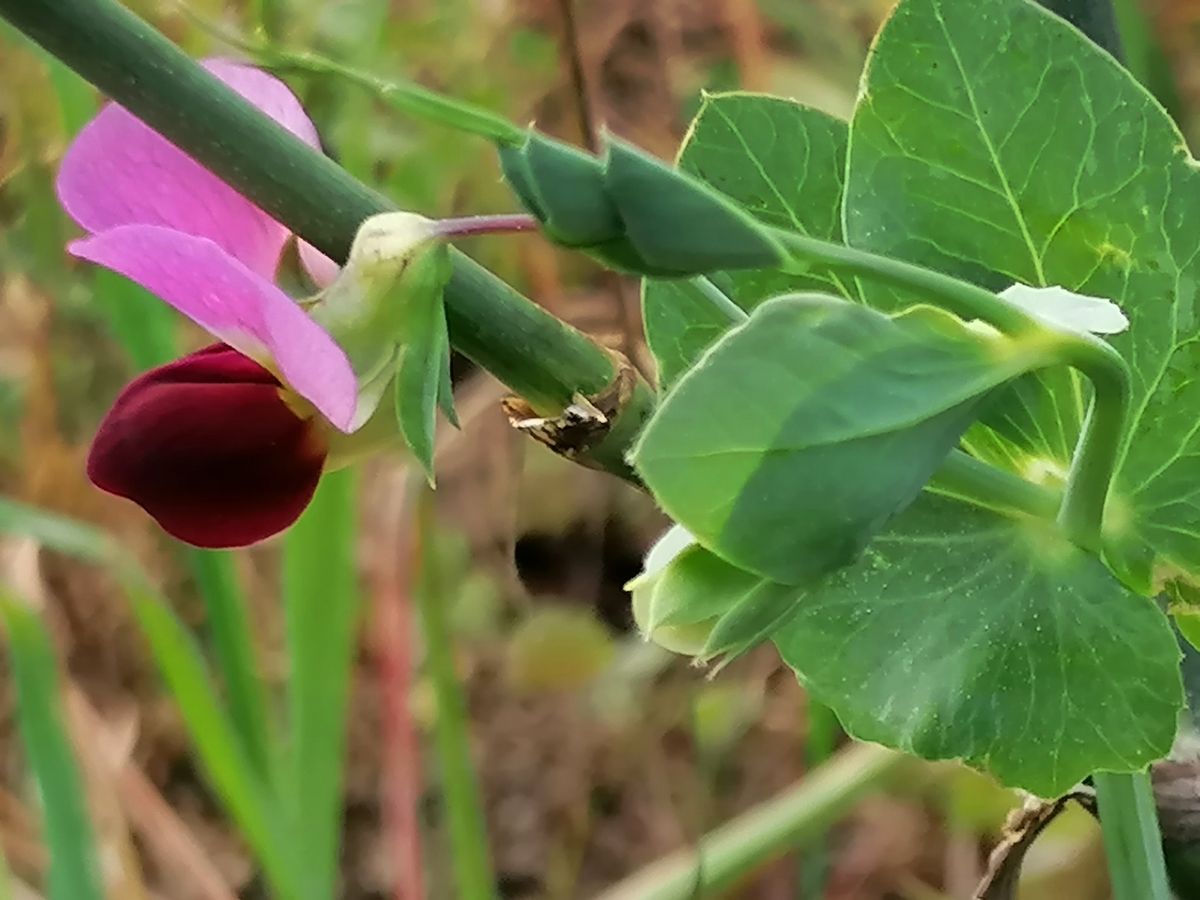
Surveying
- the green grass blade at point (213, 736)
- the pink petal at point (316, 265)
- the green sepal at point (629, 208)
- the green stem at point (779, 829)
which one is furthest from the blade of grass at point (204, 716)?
the green sepal at point (629, 208)

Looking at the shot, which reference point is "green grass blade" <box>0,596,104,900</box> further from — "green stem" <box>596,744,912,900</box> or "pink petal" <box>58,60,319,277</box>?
"pink petal" <box>58,60,319,277</box>

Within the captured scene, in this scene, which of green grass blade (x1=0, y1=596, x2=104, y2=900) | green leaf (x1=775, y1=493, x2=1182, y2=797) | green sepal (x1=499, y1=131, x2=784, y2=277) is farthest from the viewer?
green grass blade (x1=0, y1=596, x2=104, y2=900)

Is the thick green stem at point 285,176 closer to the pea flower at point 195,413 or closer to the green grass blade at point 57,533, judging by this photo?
the pea flower at point 195,413

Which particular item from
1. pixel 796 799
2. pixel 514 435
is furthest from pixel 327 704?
pixel 514 435

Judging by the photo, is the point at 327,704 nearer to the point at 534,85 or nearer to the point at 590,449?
the point at 590,449

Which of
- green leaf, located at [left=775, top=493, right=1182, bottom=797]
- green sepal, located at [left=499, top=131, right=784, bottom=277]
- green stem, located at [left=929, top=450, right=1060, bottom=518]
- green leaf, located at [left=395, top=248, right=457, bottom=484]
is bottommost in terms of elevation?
green leaf, located at [left=775, top=493, right=1182, bottom=797]

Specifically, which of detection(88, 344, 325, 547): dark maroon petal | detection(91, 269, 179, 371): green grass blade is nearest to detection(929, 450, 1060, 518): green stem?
detection(88, 344, 325, 547): dark maroon petal

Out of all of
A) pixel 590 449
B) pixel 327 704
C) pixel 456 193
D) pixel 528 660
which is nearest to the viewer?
pixel 590 449
